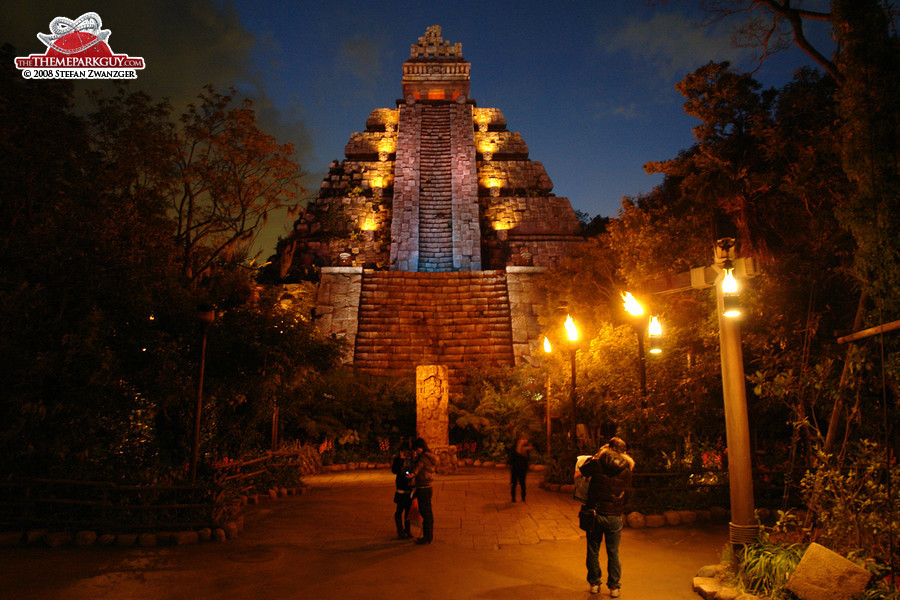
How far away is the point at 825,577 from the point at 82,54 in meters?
15.8

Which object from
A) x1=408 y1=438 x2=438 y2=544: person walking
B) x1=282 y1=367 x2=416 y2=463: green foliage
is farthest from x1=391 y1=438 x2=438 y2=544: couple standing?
x1=282 y1=367 x2=416 y2=463: green foliage

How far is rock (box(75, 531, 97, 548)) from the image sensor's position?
664cm

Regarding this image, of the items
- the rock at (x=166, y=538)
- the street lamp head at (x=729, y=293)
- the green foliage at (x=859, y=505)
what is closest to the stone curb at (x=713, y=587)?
the green foliage at (x=859, y=505)

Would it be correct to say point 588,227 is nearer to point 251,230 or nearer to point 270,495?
point 251,230

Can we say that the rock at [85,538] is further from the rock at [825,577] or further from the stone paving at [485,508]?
the rock at [825,577]

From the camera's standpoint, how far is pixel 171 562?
242 inches

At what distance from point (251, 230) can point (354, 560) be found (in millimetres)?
10194

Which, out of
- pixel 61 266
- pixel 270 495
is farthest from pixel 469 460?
pixel 61 266

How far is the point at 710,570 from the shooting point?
5660 mm

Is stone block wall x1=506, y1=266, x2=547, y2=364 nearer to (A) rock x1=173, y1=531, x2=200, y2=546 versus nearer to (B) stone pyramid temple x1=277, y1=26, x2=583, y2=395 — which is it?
(B) stone pyramid temple x1=277, y1=26, x2=583, y2=395

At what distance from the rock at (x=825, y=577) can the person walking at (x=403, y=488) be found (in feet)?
13.5

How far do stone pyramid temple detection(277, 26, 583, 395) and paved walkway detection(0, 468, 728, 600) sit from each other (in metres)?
9.70

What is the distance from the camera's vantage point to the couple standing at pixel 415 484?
7000 mm

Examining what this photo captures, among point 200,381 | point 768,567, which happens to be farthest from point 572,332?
point 200,381
